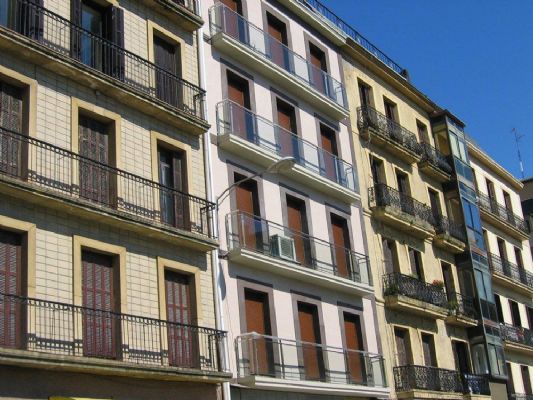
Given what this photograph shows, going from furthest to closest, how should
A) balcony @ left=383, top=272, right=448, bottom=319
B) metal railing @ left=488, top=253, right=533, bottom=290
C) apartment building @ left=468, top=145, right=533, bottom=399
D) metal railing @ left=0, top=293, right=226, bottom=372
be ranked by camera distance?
metal railing @ left=488, top=253, right=533, bottom=290, apartment building @ left=468, top=145, right=533, bottom=399, balcony @ left=383, top=272, right=448, bottom=319, metal railing @ left=0, top=293, right=226, bottom=372

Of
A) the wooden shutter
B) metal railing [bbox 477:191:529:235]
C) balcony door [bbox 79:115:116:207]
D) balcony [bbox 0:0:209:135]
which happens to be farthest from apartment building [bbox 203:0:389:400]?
metal railing [bbox 477:191:529:235]

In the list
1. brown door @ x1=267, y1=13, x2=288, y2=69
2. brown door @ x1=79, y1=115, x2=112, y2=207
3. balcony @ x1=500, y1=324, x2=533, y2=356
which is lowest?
balcony @ x1=500, y1=324, x2=533, y2=356

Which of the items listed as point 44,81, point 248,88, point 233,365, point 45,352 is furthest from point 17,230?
point 248,88

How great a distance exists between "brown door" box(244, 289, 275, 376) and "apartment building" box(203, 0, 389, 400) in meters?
0.03

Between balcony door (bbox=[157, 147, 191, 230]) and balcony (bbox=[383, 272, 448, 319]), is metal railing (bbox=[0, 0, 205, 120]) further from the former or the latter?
balcony (bbox=[383, 272, 448, 319])

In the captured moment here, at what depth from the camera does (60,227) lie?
16781 millimetres

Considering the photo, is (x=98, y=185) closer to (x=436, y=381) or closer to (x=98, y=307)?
(x=98, y=307)

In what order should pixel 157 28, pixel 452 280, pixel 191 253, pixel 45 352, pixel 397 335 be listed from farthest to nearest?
pixel 452 280 → pixel 397 335 → pixel 157 28 → pixel 191 253 → pixel 45 352

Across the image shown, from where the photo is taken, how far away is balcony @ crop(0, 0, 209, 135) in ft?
56.9

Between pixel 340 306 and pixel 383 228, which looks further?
pixel 383 228

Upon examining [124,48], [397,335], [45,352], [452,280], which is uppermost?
[124,48]

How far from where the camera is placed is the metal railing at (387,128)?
3000 centimetres

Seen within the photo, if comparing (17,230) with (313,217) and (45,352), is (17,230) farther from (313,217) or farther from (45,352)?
(313,217)

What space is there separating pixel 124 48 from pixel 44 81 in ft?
9.78
